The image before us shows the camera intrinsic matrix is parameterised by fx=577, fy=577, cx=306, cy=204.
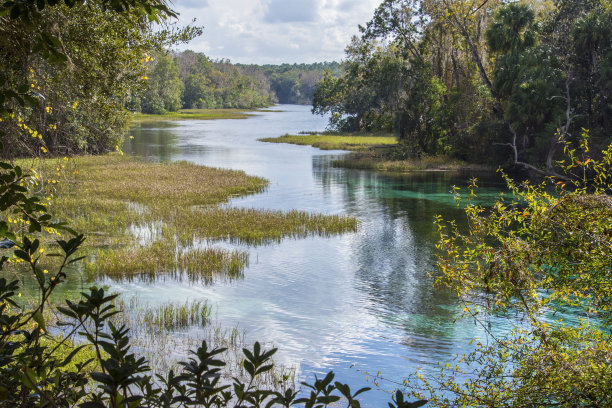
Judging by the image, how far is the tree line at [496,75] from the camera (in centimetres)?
2916

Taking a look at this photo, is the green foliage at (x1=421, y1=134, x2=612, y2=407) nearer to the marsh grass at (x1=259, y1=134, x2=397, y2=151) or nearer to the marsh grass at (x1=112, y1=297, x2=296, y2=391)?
the marsh grass at (x1=112, y1=297, x2=296, y2=391)

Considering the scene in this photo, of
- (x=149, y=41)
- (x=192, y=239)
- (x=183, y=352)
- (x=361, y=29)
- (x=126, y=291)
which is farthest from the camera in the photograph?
(x=361, y=29)

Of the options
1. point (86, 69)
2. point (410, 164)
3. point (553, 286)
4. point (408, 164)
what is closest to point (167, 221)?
point (86, 69)

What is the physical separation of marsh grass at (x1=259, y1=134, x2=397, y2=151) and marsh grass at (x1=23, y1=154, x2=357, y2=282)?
73.2ft

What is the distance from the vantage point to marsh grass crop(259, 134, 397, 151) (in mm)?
53562

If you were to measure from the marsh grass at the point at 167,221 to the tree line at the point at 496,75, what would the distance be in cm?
1126

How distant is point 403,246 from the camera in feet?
61.5

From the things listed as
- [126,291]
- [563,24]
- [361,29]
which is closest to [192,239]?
[126,291]

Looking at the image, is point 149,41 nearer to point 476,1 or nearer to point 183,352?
point 183,352

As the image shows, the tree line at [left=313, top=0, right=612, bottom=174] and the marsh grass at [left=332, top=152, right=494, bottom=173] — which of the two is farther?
the marsh grass at [left=332, top=152, right=494, bottom=173]

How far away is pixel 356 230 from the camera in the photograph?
2108 cm

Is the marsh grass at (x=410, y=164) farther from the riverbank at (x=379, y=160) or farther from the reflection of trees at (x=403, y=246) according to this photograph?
the reflection of trees at (x=403, y=246)

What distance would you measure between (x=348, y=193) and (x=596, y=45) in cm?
1421

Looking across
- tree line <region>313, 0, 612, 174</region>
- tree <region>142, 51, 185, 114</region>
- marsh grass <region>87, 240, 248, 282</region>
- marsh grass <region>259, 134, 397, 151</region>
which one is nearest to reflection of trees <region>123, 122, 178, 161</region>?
marsh grass <region>259, 134, 397, 151</region>
